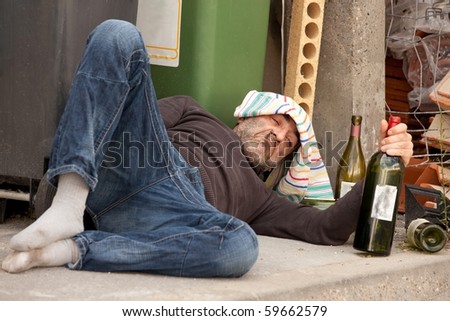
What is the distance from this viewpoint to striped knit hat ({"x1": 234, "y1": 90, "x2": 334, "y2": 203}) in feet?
12.1

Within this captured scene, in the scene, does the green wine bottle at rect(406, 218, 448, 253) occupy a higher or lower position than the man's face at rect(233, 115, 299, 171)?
lower

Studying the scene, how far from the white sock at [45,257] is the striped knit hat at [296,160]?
4.13 feet

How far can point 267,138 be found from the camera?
364 cm

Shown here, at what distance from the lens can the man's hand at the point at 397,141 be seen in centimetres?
317

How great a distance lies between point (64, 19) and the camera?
3299mm

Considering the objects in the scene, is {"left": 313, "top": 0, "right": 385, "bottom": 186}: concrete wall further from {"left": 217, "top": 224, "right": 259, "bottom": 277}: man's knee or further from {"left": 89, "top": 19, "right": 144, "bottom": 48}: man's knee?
{"left": 89, "top": 19, "right": 144, "bottom": 48}: man's knee

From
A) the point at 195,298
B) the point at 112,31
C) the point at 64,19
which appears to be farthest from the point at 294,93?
the point at 195,298

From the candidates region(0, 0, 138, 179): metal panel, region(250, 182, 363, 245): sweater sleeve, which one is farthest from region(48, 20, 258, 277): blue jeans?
region(250, 182, 363, 245): sweater sleeve

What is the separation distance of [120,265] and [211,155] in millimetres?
815

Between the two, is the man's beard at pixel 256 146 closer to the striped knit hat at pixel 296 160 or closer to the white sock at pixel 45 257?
the striped knit hat at pixel 296 160

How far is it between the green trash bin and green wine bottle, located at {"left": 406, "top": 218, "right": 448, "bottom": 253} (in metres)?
0.95

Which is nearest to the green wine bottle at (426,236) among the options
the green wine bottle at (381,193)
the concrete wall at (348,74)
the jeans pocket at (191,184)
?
the green wine bottle at (381,193)

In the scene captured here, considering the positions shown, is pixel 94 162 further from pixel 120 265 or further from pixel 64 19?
pixel 64 19

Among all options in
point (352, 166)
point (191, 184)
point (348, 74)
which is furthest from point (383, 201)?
point (348, 74)
